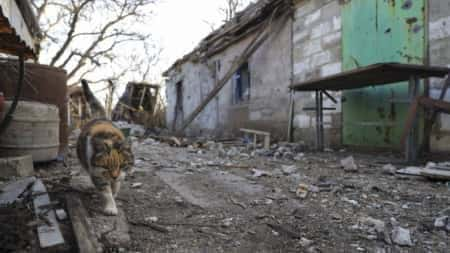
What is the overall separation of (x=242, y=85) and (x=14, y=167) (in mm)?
6668

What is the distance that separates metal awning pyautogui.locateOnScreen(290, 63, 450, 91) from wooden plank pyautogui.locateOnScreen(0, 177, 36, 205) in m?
3.74

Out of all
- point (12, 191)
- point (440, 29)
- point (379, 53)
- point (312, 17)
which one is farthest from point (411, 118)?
point (12, 191)

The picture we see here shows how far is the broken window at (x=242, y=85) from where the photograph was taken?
334 inches

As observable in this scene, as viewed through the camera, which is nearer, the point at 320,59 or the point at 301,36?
the point at 320,59

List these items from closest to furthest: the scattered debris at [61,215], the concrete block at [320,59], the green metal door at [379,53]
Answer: the scattered debris at [61,215] → the green metal door at [379,53] → the concrete block at [320,59]

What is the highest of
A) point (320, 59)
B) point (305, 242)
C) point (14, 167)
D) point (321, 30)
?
point (321, 30)

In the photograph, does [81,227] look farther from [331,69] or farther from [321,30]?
[321,30]

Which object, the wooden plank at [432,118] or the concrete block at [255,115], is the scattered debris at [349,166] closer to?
the wooden plank at [432,118]

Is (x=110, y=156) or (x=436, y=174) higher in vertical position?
(x=110, y=156)

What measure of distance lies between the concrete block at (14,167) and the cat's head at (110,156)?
136cm

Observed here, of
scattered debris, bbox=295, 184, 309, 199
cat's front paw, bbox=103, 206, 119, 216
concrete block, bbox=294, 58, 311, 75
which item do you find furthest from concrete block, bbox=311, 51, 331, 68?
cat's front paw, bbox=103, 206, 119, 216

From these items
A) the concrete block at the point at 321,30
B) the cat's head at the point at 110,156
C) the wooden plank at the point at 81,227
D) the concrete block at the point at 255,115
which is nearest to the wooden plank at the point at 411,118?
the concrete block at the point at 321,30

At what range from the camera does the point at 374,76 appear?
13.4 ft

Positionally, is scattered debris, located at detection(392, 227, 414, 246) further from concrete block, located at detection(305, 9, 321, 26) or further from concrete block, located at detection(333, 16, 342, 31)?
concrete block, located at detection(305, 9, 321, 26)
